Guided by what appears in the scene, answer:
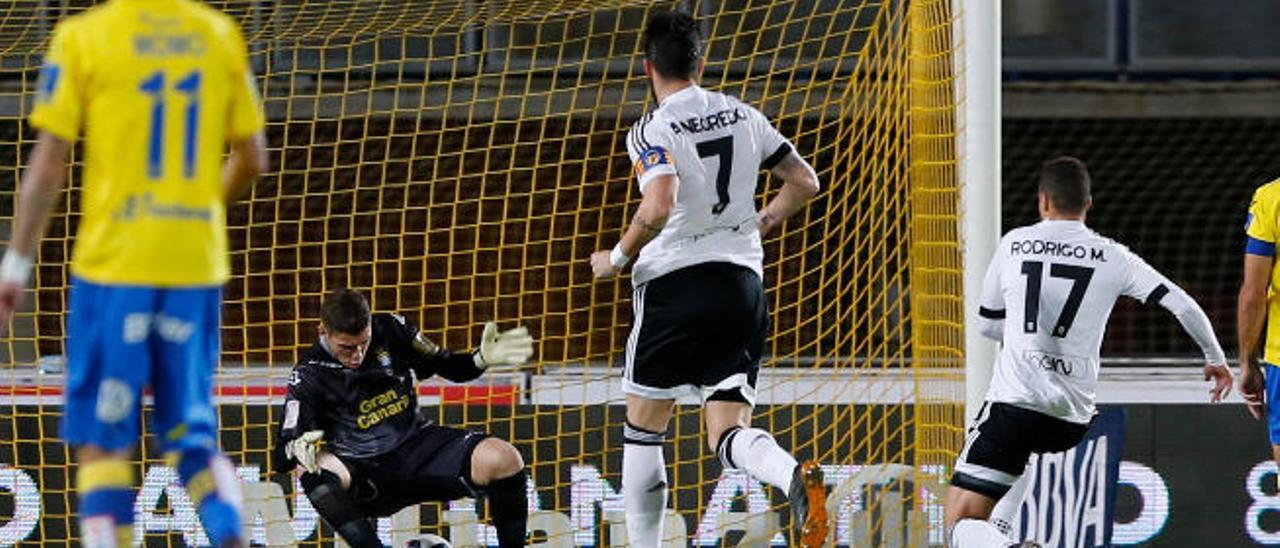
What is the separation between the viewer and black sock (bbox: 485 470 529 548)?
7.77m

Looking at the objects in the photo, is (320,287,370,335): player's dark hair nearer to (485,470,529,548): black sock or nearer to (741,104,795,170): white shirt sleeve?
(485,470,529,548): black sock

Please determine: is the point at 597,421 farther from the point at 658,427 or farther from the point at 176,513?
the point at 658,427

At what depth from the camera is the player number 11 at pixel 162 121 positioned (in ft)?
16.0

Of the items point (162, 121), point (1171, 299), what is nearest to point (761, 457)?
point (1171, 299)

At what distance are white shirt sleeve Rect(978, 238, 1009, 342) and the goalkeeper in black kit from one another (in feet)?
4.86

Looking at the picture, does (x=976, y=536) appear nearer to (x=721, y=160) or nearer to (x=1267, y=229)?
(x=721, y=160)

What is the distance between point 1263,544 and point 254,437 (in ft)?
13.3

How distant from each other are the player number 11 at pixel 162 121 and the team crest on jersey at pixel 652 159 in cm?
197

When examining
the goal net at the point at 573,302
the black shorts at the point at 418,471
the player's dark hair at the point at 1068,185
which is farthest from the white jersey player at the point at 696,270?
the goal net at the point at 573,302

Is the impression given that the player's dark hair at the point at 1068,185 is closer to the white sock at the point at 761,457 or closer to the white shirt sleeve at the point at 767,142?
the white shirt sleeve at the point at 767,142

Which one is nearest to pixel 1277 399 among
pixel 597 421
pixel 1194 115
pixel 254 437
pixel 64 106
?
pixel 597 421

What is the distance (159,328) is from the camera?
16.0ft

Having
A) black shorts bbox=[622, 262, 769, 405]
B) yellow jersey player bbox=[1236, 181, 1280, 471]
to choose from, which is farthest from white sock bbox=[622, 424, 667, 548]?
yellow jersey player bbox=[1236, 181, 1280, 471]

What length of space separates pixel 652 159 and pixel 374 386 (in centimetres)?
171
